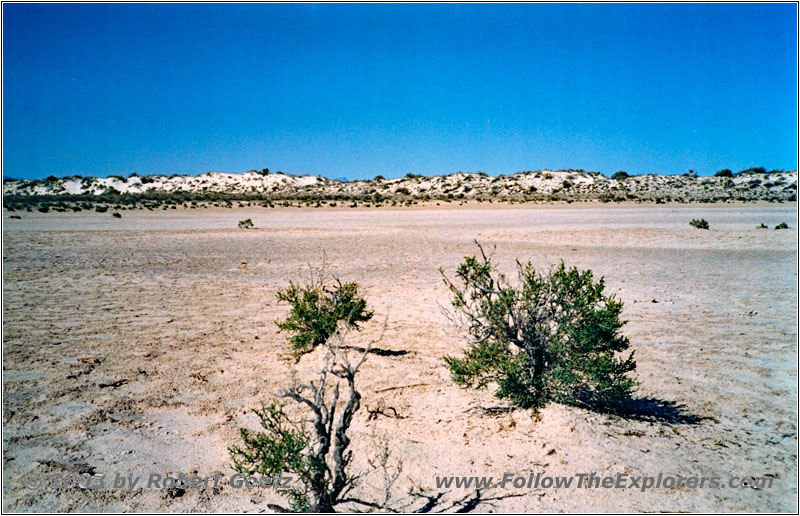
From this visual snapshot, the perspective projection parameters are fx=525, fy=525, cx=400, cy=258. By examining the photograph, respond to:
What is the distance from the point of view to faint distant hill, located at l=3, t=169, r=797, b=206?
54.2 metres

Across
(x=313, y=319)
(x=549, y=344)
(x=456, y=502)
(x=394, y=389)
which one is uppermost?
(x=549, y=344)

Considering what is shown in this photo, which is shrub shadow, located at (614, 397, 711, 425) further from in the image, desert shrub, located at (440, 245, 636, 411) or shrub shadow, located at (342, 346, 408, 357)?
shrub shadow, located at (342, 346, 408, 357)

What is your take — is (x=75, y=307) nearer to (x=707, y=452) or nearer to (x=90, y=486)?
(x=90, y=486)

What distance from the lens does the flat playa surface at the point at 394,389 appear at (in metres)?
3.87

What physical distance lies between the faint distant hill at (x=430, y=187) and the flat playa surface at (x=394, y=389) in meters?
39.4

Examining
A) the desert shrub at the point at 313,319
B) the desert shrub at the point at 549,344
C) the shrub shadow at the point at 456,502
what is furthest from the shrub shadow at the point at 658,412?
the desert shrub at the point at 313,319

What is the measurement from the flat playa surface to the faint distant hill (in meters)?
39.4

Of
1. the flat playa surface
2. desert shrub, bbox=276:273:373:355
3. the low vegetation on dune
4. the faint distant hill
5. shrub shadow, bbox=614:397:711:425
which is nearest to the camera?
the flat playa surface

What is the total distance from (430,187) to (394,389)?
221ft

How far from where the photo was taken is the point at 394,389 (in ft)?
18.4

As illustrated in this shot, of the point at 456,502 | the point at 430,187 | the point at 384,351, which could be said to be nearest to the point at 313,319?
the point at 384,351

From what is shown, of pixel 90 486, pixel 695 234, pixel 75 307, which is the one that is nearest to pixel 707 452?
pixel 90 486

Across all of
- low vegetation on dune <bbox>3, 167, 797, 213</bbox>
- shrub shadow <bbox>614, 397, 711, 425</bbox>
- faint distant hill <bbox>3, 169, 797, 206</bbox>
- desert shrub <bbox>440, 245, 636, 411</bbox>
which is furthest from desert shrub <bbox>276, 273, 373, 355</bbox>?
faint distant hill <bbox>3, 169, 797, 206</bbox>

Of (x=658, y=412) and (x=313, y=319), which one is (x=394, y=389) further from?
→ (x=658, y=412)
